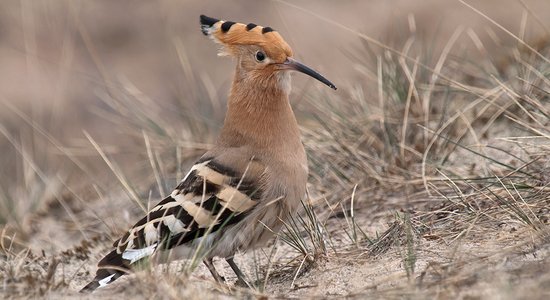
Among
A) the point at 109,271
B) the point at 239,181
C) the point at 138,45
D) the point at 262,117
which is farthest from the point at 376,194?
the point at 138,45

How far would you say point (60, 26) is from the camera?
7711 millimetres

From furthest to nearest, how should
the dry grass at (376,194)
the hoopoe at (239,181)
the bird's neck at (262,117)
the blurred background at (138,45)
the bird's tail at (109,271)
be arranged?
the blurred background at (138,45), the bird's neck at (262,117), the hoopoe at (239,181), the bird's tail at (109,271), the dry grass at (376,194)

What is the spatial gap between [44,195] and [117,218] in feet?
1.75

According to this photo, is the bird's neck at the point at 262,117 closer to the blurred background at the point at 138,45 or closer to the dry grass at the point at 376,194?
the dry grass at the point at 376,194

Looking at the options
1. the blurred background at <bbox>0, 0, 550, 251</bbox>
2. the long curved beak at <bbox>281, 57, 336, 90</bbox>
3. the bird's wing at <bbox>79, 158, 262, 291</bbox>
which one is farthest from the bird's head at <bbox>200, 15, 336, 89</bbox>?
the blurred background at <bbox>0, 0, 550, 251</bbox>

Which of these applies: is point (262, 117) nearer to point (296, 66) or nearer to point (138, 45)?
point (296, 66)

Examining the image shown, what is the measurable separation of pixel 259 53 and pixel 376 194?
763mm

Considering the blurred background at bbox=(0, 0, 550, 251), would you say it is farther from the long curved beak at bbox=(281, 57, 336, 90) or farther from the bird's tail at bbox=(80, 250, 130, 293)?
the bird's tail at bbox=(80, 250, 130, 293)

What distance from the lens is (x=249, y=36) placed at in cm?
310

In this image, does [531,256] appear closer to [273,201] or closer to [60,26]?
[273,201]

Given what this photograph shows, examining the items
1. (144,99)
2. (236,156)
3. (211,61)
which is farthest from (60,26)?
(236,156)

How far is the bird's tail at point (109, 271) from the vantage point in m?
2.63

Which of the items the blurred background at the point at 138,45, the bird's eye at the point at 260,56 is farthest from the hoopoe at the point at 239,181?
the blurred background at the point at 138,45

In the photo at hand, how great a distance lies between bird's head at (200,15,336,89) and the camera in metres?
3.05
